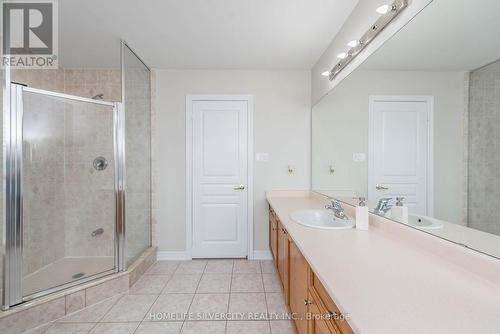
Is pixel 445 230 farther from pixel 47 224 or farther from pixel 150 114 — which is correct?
pixel 47 224

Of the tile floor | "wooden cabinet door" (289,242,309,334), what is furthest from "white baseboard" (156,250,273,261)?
"wooden cabinet door" (289,242,309,334)

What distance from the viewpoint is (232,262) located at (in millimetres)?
2701

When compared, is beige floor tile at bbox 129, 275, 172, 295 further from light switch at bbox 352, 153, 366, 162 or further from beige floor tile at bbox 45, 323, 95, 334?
light switch at bbox 352, 153, 366, 162

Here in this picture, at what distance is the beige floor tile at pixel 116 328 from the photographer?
5.28 ft

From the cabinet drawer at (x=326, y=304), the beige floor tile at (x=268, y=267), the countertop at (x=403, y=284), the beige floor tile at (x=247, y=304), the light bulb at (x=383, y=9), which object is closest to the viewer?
the countertop at (x=403, y=284)

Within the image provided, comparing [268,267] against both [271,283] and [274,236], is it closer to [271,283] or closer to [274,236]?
[271,283]

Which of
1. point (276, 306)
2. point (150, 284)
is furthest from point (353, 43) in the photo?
point (150, 284)

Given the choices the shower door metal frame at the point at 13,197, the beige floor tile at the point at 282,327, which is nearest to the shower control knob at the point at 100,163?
the shower door metal frame at the point at 13,197

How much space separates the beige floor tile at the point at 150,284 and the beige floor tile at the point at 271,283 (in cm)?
103

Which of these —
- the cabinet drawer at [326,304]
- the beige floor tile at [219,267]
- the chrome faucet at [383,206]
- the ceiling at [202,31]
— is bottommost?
the beige floor tile at [219,267]

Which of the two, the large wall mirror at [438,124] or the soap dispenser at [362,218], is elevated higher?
the large wall mirror at [438,124]

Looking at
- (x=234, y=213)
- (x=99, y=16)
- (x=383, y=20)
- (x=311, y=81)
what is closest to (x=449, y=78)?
(x=383, y=20)

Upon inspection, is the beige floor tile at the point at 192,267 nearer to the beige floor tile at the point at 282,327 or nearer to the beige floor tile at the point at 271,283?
the beige floor tile at the point at 271,283

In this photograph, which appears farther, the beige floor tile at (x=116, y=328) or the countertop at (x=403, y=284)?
the beige floor tile at (x=116, y=328)
